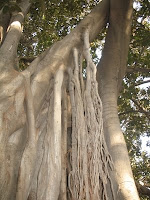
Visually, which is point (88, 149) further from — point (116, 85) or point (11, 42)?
point (11, 42)

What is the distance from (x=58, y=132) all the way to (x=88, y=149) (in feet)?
0.84

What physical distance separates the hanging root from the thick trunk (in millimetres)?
107

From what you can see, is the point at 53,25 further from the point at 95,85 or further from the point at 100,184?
the point at 100,184

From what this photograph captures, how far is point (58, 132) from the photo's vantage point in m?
1.80

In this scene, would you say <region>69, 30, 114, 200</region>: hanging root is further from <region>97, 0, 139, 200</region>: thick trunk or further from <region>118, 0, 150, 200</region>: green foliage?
<region>118, 0, 150, 200</region>: green foliage

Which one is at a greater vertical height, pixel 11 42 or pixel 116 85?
pixel 11 42

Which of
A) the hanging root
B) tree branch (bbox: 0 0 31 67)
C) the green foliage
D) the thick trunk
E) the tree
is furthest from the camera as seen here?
the green foliage

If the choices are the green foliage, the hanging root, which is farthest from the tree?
the green foliage

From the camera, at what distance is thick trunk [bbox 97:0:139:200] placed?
182 centimetres

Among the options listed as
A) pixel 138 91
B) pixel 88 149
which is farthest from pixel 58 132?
pixel 138 91

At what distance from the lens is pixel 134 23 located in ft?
14.3

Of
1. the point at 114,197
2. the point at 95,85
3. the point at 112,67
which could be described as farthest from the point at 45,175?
the point at 112,67

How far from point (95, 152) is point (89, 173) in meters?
0.15

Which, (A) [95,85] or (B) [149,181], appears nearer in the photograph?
(A) [95,85]
